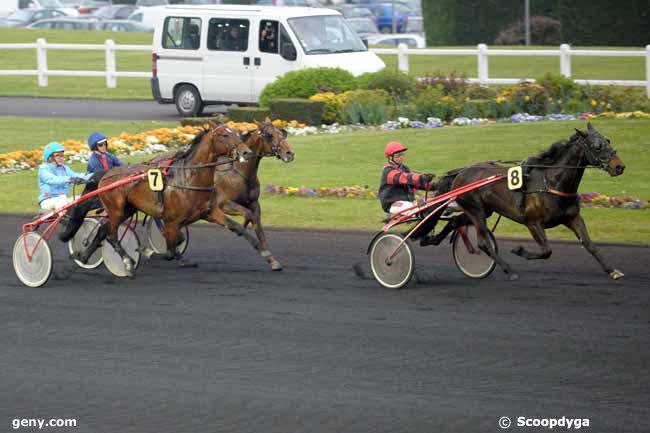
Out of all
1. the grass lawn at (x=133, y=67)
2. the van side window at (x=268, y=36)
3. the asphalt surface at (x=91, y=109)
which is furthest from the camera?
the grass lawn at (x=133, y=67)

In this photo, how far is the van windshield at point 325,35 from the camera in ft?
76.5

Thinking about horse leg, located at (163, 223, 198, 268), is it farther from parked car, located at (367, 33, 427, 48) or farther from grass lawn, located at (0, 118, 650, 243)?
parked car, located at (367, 33, 427, 48)

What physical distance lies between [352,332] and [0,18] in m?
46.5

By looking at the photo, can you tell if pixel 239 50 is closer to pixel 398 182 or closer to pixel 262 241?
pixel 262 241

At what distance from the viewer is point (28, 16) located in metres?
51.6

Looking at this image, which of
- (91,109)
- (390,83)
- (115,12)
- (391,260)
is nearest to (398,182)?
(391,260)

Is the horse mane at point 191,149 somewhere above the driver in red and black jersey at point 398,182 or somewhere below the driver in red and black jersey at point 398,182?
above

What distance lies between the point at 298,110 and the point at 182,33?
4.12 meters

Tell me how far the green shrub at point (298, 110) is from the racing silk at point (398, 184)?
1015cm

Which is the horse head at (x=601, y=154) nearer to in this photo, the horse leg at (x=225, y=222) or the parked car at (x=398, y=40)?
the horse leg at (x=225, y=222)

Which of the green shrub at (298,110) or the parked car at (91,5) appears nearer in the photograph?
the green shrub at (298,110)

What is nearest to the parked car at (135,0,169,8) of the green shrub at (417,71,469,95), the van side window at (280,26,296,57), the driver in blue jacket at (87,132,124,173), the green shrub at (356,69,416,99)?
the van side window at (280,26,296,57)

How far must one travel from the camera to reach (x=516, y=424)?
22.2 feet

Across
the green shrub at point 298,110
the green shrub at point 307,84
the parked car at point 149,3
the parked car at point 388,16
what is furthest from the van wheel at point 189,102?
the parked car at point 149,3
